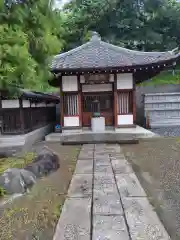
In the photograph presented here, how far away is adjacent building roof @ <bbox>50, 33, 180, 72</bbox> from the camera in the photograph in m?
10.9

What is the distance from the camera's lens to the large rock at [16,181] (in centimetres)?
453

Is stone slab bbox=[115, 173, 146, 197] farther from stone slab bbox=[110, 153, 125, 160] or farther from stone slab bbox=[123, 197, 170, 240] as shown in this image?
stone slab bbox=[110, 153, 125, 160]

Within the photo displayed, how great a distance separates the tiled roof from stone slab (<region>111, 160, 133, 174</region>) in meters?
5.61

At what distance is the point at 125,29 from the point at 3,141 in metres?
18.1

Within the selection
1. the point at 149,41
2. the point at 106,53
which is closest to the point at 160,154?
the point at 106,53

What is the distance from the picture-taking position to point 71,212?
11.7ft

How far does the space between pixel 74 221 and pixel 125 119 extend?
909 cm

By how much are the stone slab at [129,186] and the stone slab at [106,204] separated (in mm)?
246

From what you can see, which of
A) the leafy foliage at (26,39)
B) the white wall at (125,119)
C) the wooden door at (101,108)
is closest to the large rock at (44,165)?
the leafy foliage at (26,39)

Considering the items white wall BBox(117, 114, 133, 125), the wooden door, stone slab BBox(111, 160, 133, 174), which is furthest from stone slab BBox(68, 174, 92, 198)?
the wooden door

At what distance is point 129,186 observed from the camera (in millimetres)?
4648

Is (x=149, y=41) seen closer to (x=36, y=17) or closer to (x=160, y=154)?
(x=160, y=154)

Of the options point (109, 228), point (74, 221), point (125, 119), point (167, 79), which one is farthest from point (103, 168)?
point (167, 79)

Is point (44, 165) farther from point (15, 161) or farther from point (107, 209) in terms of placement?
point (107, 209)
